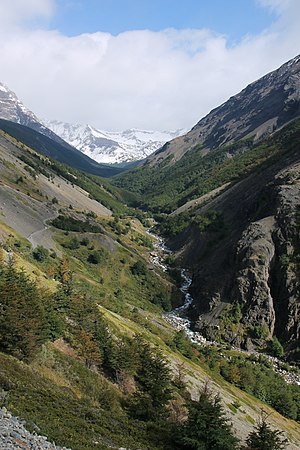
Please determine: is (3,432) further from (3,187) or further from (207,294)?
(3,187)

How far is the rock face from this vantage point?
253 ft

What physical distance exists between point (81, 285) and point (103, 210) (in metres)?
119

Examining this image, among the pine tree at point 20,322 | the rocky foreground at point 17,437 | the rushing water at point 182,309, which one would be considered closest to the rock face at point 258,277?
the rushing water at point 182,309

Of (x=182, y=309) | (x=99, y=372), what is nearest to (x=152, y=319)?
(x=182, y=309)

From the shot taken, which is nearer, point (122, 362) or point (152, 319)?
point (122, 362)

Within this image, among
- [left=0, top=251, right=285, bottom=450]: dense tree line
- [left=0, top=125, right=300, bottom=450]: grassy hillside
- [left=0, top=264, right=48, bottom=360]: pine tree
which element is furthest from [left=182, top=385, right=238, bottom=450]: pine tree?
[left=0, top=264, right=48, bottom=360]: pine tree

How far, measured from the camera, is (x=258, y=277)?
82.6m

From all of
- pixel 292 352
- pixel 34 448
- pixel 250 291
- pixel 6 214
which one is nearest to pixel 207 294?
pixel 250 291

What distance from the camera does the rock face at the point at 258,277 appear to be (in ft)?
253

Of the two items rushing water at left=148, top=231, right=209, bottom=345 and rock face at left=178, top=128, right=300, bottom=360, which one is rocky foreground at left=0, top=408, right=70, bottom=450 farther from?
rock face at left=178, top=128, right=300, bottom=360

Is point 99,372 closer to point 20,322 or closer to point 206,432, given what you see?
point 20,322

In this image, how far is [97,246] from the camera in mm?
102000

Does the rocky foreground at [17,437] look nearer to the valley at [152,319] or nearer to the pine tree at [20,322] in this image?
the valley at [152,319]

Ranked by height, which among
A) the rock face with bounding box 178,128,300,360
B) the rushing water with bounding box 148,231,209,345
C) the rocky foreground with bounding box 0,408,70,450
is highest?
the rock face with bounding box 178,128,300,360
